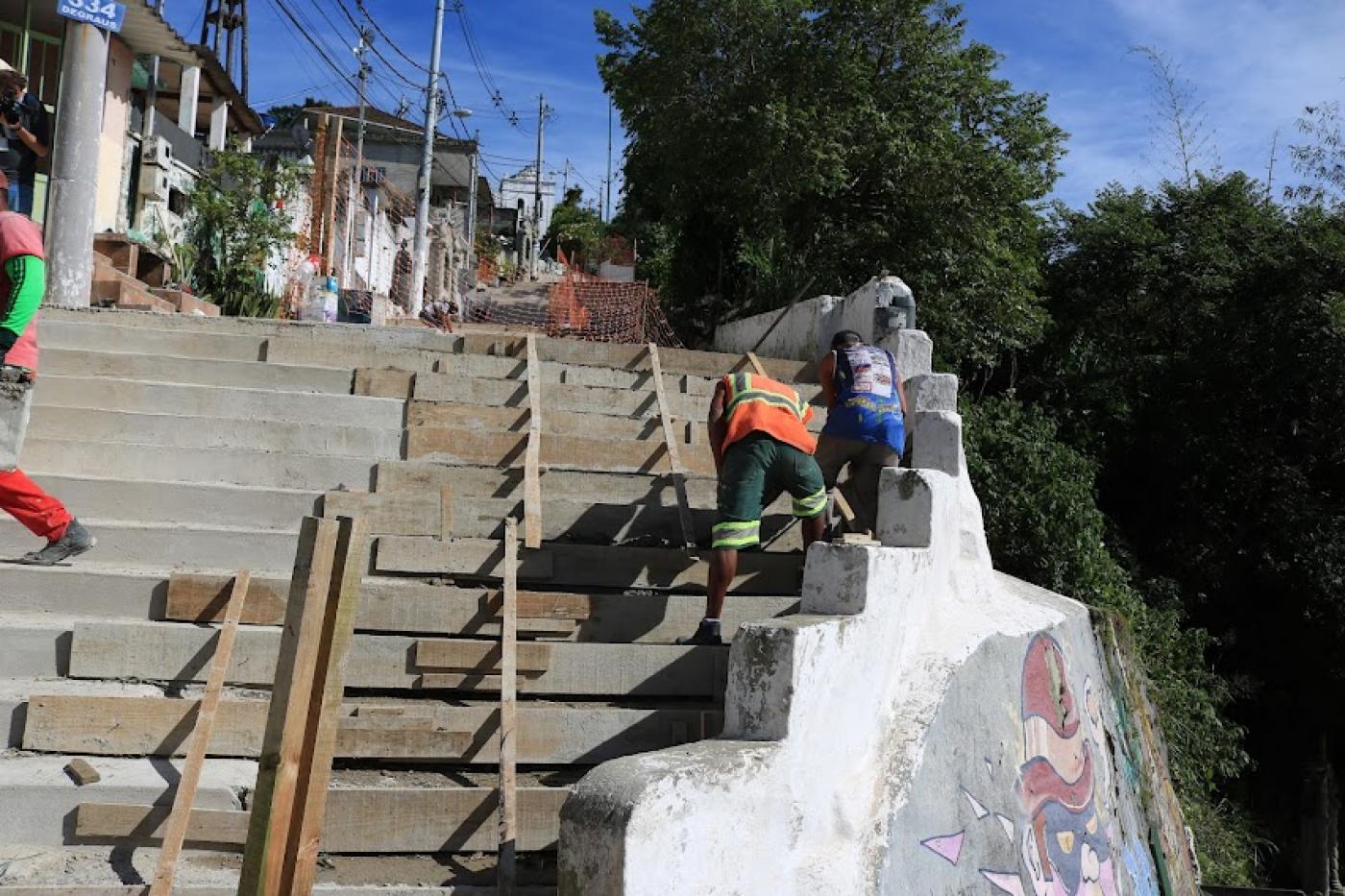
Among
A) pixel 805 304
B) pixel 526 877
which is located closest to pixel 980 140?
pixel 805 304

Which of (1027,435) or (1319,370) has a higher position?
(1319,370)

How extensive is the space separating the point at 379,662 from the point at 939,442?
11.1 ft

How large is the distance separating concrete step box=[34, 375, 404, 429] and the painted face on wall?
4.14 metres

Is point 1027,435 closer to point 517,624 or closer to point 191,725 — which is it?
point 517,624

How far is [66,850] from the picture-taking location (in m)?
4.07

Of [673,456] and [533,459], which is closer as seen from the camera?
[533,459]

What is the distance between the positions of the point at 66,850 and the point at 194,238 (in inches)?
581

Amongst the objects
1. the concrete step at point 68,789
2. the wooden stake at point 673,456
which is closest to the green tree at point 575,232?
the wooden stake at point 673,456

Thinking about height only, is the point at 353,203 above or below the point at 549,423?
above

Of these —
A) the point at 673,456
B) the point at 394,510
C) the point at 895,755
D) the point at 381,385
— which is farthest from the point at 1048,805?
the point at 381,385

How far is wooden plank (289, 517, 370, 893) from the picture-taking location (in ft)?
11.2

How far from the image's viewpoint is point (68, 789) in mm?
4145

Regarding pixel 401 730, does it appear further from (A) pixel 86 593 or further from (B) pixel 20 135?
(B) pixel 20 135

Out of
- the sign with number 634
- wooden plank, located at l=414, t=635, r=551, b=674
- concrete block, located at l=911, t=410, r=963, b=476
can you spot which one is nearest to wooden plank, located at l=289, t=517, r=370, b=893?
wooden plank, located at l=414, t=635, r=551, b=674
